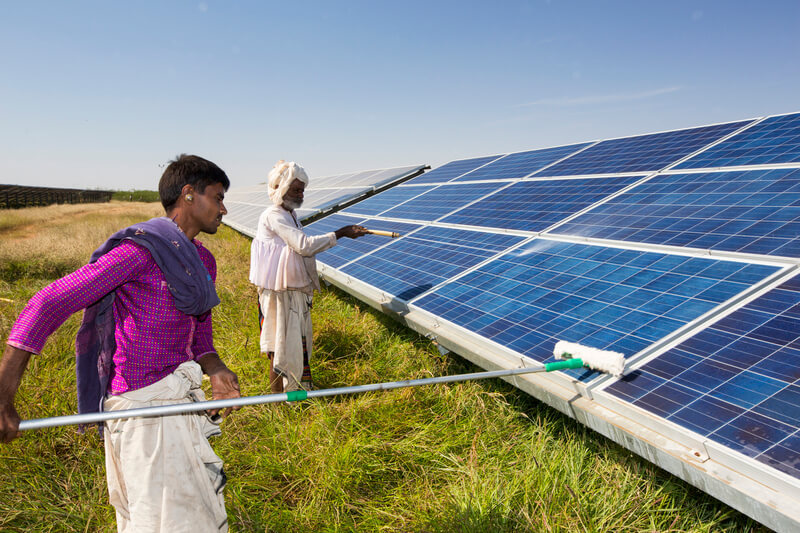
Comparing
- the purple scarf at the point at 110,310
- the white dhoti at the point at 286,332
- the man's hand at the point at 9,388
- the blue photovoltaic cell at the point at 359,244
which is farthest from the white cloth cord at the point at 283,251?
the man's hand at the point at 9,388

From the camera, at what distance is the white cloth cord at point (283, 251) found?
4652 mm

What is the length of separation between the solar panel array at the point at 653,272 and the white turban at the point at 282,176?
165cm

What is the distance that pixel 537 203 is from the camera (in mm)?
6617

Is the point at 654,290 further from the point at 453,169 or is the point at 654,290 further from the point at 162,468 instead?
the point at 453,169

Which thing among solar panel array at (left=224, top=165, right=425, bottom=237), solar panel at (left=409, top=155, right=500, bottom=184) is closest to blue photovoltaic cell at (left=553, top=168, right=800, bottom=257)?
solar panel at (left=409, top=155, right=500, bottom=184)

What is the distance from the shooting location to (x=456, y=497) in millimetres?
3273

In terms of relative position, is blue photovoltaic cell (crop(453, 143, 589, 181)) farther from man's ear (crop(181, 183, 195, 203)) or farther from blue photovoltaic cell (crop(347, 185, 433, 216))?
man's ear (crop(181, 183, 195, 203))

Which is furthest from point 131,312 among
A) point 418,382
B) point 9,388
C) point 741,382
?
point 741,382

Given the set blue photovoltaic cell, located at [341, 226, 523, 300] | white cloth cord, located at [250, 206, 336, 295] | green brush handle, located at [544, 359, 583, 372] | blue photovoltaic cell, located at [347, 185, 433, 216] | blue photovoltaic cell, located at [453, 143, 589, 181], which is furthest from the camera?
blue photovoltaic cell, located at [347, 185, 433, 216]

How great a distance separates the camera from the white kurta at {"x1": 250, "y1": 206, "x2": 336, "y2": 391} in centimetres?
473

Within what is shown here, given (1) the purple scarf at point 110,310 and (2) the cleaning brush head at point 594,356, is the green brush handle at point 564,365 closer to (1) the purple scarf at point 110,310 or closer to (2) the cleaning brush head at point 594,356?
(2) the cleaning brush head at point 594,356

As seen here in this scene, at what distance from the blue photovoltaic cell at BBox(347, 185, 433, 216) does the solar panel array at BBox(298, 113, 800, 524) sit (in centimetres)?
201

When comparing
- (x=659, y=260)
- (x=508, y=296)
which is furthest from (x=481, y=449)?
(x=659, y=260)

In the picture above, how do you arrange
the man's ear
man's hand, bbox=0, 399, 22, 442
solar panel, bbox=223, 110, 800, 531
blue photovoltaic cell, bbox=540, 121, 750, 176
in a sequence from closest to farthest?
man's hand, bbox=0, 399, 22, 442, solar panel, bbox=223, 110, 800, 531, the man's ear, blue photovoltaic cell, bbox=540, 121, 750, 176
